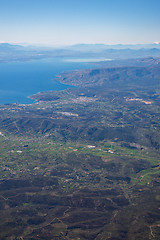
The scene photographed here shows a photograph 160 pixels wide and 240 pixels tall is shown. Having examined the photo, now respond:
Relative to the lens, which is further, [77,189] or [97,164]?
[97,164]

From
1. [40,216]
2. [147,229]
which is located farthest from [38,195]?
[147,229]

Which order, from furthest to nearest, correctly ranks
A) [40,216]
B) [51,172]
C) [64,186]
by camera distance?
[51,172], [64,186], [40,216]

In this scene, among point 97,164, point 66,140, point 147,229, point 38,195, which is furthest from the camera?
point 66,140

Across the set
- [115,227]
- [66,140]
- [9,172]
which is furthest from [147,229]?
[66,140]

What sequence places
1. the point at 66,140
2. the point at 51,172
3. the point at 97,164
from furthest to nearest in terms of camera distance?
the point at 66,140, the point at 97,164, the point at 51,172

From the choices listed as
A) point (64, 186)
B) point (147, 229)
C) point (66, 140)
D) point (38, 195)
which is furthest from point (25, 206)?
point (66, 140)

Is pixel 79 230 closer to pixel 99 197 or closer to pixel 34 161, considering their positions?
pixel 99 197


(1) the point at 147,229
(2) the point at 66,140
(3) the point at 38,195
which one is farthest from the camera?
(2) the point at 66,140

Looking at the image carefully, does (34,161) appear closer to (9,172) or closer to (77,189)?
(9,172)

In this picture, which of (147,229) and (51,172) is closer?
(147,229)
